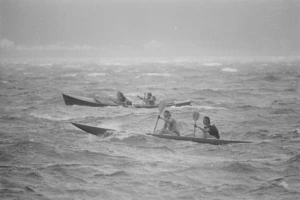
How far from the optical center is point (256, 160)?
13547 millimetres

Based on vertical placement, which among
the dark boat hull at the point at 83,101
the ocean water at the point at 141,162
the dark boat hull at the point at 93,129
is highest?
the dark boat hull at the point at 83,101

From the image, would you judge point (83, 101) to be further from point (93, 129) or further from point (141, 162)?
point (141, 162)

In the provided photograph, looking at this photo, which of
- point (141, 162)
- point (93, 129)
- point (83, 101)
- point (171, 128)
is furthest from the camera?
point (83, 101)

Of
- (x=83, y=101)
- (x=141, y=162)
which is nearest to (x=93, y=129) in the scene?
(x=141, y=162)

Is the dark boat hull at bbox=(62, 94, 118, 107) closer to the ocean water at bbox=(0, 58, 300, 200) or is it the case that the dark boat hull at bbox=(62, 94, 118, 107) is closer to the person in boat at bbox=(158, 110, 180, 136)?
the ocean water at bbox=(0, 58, 300, 200)

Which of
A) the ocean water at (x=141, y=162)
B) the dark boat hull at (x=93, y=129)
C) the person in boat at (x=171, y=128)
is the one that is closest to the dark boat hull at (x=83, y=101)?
the ocean water at (x=141, y=162)

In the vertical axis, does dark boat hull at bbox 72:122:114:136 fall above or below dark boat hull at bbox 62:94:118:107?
below

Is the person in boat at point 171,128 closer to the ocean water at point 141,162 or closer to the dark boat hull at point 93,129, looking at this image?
the ocean water at point 141,162

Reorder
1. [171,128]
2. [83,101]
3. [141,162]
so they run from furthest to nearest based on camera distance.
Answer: [83,101], [171,128], [141,162]

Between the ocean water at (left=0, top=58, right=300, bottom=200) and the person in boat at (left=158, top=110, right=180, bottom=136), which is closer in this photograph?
the ocean water at (left=0, top=58, right=300, bottom=200)

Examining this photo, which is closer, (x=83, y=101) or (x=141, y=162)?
(x=141, y=162)

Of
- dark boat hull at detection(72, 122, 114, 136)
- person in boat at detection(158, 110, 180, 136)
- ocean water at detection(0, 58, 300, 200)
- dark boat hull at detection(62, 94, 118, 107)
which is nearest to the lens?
ocean water at detection(0, 58, 300, 200)

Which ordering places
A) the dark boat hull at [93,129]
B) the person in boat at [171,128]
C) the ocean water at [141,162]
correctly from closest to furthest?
1. the ocean water at [141,162]
2. the person in boat at [171,128]
3. the dark boat hull at [93,129]

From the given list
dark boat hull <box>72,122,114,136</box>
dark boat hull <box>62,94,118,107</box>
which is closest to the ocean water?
dark boat hull <box>72,122,114,136</box>
